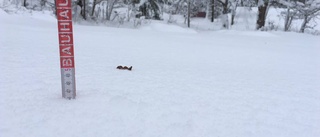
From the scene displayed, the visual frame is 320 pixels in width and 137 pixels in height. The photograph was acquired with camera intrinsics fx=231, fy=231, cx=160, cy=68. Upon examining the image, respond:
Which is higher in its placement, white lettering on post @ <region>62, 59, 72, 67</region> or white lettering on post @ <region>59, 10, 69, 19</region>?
white lettering on post @ <region>59, 10, 69, 19</region>

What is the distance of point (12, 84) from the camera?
1814mm

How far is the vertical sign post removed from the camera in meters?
1.38

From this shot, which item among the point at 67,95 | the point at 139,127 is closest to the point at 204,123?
the point at 139,127

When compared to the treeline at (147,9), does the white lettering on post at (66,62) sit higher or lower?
lower

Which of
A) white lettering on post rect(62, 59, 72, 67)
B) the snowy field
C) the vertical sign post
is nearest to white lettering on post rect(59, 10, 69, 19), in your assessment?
the vertical sign post

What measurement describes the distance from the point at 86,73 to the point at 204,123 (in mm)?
1477

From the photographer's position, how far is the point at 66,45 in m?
1.43

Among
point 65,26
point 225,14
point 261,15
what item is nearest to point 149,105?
point 65,26

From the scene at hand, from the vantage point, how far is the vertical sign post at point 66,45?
138 centimetres

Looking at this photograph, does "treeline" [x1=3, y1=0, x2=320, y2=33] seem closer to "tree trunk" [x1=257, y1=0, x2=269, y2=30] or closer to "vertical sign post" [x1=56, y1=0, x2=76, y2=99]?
"tree trunk" [x1=257, y1=0, x2=269, y2=30]

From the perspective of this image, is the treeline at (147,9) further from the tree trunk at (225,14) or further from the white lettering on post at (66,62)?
the white lettering on post at (66,62)

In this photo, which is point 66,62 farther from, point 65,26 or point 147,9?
point 147,9

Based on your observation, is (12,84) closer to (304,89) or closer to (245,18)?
(304,89)

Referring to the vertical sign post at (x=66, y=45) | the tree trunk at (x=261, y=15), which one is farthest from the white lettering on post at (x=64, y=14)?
the tree trunk at (x=261, y=15)
